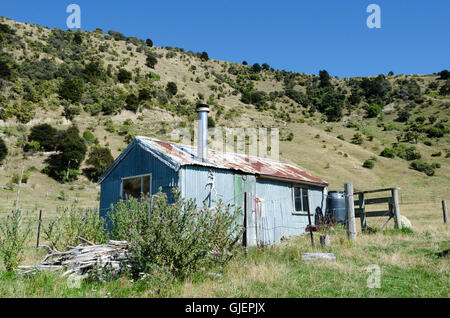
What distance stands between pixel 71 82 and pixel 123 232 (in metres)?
45.4

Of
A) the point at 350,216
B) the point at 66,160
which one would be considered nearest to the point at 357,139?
the point at 66,160

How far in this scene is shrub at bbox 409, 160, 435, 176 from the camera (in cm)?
3899

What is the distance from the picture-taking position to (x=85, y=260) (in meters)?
7.15

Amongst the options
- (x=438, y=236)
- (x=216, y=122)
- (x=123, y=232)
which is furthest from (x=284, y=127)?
(x=123, y=232)

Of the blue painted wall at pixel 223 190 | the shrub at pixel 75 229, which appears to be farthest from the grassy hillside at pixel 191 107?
the shrub at pixel 75 229

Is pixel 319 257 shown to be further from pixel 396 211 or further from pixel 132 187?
pixel 132 187

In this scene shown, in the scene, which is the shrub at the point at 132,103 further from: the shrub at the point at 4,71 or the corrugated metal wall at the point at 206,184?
the corrugated metal wall at the point at 206,184

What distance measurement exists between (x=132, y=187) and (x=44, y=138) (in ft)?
89.6

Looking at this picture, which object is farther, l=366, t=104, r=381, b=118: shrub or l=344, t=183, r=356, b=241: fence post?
Result: l=366, t=104, r=381, b=118: shrub

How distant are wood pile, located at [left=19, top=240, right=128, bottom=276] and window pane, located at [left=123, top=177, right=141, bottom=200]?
5.46 metres

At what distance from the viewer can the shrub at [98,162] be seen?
108 ft

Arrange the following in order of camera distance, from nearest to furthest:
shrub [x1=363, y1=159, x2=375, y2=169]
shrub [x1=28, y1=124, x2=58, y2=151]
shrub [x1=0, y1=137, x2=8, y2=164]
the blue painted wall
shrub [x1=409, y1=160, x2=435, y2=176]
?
1. the blue painted wall
2. shrub [x1=0, y1=137, x2=8, y2=164]
3. shrub [x1=28, y1=124, x2=58, y2=151]
4. shrub [x1=409, y1=160, x2=435, y2=176]
5. shrub [x1=363, y1=159, x2=375, y2=169]

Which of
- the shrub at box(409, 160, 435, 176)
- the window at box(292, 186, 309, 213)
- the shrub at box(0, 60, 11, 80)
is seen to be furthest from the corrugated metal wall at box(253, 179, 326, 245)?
the shrub at box(0, 60, 11, 80)

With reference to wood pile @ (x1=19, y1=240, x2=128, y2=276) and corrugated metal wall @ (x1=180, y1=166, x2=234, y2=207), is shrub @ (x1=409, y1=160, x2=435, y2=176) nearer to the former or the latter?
corrugated metal wall @ (x1=180, y1=166, x2=234, y2=207)
